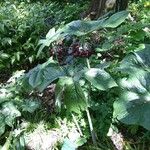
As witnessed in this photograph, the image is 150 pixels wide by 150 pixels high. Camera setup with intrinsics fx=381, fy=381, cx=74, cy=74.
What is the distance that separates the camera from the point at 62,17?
17.5 feet

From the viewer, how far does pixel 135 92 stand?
7.44 feet

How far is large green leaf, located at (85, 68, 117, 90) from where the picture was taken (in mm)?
2340

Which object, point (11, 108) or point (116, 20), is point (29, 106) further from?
point (116, 20)

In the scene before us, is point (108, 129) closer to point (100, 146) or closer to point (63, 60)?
point (100, 146)

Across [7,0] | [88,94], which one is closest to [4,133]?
[88,94]

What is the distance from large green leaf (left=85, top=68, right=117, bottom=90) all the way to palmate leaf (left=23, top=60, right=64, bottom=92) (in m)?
0.23

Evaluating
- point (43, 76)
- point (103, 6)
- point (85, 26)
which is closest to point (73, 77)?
point (43, 76)

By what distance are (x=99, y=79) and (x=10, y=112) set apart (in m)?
0.87

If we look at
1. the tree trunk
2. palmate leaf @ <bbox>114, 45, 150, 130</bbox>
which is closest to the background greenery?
palmate leaf @ <bbox>114, 45, 150, 130</bbox>

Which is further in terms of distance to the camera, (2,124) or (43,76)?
(2,124)

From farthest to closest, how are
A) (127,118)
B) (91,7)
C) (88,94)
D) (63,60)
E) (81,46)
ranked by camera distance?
(91,7)
(63,60)
(81,46)
(88,94)
(127,118)

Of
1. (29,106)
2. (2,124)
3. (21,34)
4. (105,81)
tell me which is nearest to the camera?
(105,81)

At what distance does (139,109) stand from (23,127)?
3.90 feet

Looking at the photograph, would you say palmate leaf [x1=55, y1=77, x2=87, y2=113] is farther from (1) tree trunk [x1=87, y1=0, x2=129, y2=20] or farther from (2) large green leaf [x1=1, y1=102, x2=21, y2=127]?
(1) tree trunk [x1=87, y1=0, x2=129, y2=20]
